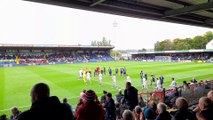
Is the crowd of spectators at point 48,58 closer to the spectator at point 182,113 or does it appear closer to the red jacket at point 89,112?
the red jacket at point 89,112

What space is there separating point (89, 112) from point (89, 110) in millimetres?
31

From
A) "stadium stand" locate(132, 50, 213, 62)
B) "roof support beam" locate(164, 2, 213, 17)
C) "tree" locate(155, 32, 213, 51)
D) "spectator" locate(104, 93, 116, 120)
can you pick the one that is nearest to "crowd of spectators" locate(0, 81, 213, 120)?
"spectator" locate(104, 93, 116, 120)

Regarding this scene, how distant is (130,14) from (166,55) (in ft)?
226

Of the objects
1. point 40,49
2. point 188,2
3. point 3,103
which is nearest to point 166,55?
point 40,49

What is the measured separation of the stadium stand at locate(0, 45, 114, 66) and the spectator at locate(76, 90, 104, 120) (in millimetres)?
54100

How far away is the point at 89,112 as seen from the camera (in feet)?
10.6

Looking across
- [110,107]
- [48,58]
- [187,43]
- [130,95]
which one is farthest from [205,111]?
[187,43]

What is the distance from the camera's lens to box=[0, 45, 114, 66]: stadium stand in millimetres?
56194

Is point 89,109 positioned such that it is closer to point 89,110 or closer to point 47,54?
point 89,110

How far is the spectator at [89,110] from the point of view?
127 inches

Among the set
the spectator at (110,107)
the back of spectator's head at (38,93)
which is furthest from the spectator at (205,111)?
the spectator at (110,107)

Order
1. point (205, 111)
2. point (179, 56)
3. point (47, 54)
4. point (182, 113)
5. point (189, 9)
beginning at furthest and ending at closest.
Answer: point (47, 54) → point (179, 56) → point (189, 9) → point (182, 113) → point (205, 111)

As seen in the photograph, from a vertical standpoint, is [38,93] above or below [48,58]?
above

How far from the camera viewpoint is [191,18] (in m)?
7.19
